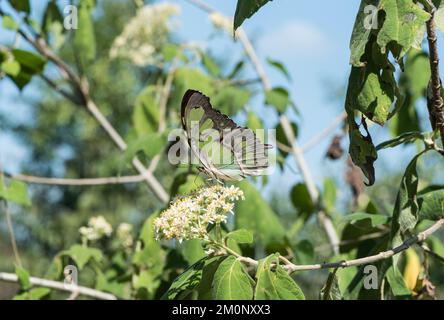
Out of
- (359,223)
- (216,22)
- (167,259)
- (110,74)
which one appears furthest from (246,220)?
(110,74)

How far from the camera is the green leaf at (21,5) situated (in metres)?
2.81

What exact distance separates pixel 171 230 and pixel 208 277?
0.13 metres

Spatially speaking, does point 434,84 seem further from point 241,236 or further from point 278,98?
point 278,98

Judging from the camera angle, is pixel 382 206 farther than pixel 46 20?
No

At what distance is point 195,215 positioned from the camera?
4.46 feet

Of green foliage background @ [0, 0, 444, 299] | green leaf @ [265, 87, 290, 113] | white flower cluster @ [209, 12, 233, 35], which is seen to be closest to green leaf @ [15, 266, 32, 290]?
green foliage background @ [0, 0, 444, 299]

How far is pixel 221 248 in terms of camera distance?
4.57 feet

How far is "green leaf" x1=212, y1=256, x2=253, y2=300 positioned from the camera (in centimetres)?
127

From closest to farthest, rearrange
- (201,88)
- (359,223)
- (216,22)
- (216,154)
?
(216,154)
(359,223)
(201,88)
(216,22)

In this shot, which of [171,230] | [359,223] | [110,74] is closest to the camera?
[171,230]

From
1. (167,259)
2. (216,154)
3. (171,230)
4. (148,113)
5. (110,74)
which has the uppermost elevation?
(110,74)

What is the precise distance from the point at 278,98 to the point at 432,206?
124 centimetres

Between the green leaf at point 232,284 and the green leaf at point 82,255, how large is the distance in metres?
1.13
